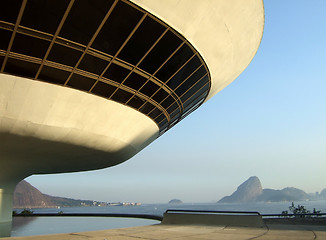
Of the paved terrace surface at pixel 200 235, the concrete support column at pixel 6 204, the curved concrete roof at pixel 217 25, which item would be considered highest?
the curved concrete roof at pixel 217 25

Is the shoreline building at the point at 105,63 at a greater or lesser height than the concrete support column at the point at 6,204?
greater

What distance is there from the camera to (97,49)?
10078 millimetres

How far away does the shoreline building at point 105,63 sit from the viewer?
8.98 m

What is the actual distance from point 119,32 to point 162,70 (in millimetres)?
2989

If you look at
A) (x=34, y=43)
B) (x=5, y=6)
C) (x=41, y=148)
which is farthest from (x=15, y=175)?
(x=5, y=6)

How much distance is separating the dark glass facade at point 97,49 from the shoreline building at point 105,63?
3 centimetres

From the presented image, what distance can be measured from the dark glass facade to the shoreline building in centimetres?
3

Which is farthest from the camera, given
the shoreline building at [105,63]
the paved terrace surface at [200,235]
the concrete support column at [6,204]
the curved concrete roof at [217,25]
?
the concrete support column at [6,204]

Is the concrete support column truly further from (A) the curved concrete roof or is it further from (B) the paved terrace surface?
(A) the curved concrete roof

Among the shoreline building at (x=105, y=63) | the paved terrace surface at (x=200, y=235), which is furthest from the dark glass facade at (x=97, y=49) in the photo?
the paved terrace surface at (x=200, y=235)

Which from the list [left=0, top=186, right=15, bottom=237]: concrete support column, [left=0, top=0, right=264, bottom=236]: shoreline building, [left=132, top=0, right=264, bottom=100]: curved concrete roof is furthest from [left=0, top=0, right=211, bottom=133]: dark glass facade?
[left=0, top=186, right=15, bottom=237]: concrete support column

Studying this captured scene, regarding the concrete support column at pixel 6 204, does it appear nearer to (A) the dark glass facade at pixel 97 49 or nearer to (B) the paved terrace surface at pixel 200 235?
(B) the paved terrace surface at pixel 200 235

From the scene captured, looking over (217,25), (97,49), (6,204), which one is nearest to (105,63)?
(97,49)

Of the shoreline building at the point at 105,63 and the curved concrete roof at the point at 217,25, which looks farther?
the curved concrete roof at the point at 217,25
